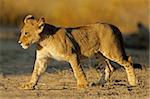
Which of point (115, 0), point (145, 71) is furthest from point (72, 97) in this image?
point (115, 0)

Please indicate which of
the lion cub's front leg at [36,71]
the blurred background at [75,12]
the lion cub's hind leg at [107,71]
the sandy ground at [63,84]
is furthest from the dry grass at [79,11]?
the lion cub's front leg at [36,71]

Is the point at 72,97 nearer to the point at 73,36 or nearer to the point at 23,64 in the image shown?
the point at 73,36

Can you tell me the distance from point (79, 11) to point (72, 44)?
21381 millimetres

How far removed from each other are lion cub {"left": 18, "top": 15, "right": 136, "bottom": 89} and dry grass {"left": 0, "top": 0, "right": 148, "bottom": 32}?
17873 mm

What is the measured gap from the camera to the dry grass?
1243 inches

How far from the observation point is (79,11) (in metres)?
33.3

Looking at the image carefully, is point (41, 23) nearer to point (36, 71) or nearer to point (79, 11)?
point (36, 71)

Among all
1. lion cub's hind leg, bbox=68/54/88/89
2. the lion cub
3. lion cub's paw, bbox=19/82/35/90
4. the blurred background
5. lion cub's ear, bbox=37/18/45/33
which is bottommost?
lion cub's paw, bbox=19/82/35/90

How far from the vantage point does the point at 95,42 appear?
12.4 meters

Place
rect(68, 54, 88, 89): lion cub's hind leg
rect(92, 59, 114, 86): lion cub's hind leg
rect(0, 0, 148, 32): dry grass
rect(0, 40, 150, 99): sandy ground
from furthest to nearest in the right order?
rect(0, 0, 148, 32): dry grass
rect(92, 59, 114, 86): lion cub's hind leg
rect(68, 54, 88, 89): lion cub's hind leg
rect(0, 40, 150, 99): sandy ground

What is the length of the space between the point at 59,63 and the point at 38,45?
4250 millimetres

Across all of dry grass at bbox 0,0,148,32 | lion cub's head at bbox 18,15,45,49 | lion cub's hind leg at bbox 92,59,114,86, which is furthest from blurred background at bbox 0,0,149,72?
lion cub's head at bbox 18,15,45,49

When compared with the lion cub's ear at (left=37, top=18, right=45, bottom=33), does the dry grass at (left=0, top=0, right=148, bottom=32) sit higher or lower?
higher

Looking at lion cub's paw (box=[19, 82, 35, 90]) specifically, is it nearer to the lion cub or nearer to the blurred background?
the lion cub
